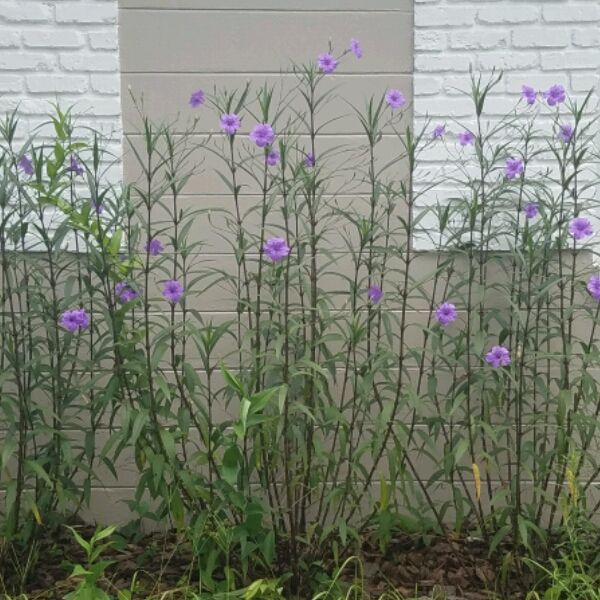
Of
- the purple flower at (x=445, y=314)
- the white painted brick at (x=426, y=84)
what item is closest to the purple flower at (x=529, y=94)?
the white painted brick at (x=426, y=84)

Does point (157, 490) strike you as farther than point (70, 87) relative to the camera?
No

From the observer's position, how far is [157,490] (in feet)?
8.02

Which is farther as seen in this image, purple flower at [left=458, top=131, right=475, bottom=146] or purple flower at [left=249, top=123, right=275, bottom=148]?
purple flower at [left=458, top=131, right=475, bottom=146]

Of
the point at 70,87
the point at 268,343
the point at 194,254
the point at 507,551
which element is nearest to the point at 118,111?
the point at 70,87

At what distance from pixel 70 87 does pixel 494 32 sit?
153cm

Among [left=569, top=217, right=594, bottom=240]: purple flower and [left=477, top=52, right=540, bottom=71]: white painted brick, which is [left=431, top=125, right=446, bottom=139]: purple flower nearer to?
[left=477, top=52, right=540, bottom=71]: white painted brick

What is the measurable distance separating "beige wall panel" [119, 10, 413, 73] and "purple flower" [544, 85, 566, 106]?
0.51 m

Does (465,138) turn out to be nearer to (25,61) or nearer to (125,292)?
(125,292)

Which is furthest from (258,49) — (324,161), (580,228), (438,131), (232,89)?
(580,228)

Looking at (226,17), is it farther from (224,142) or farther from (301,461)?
(301,461)

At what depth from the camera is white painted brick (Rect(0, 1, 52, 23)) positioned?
2.91 m

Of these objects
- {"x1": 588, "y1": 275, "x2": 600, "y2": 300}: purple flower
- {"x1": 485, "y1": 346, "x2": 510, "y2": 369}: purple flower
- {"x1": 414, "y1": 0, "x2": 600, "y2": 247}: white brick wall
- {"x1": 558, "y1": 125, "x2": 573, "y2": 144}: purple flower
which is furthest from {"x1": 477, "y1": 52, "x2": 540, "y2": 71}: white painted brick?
{"x1": 485, "y1": 346, "x2": 510, "y2": 369}: purple flower

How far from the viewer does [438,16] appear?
2.97 meters

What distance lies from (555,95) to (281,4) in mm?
1008
